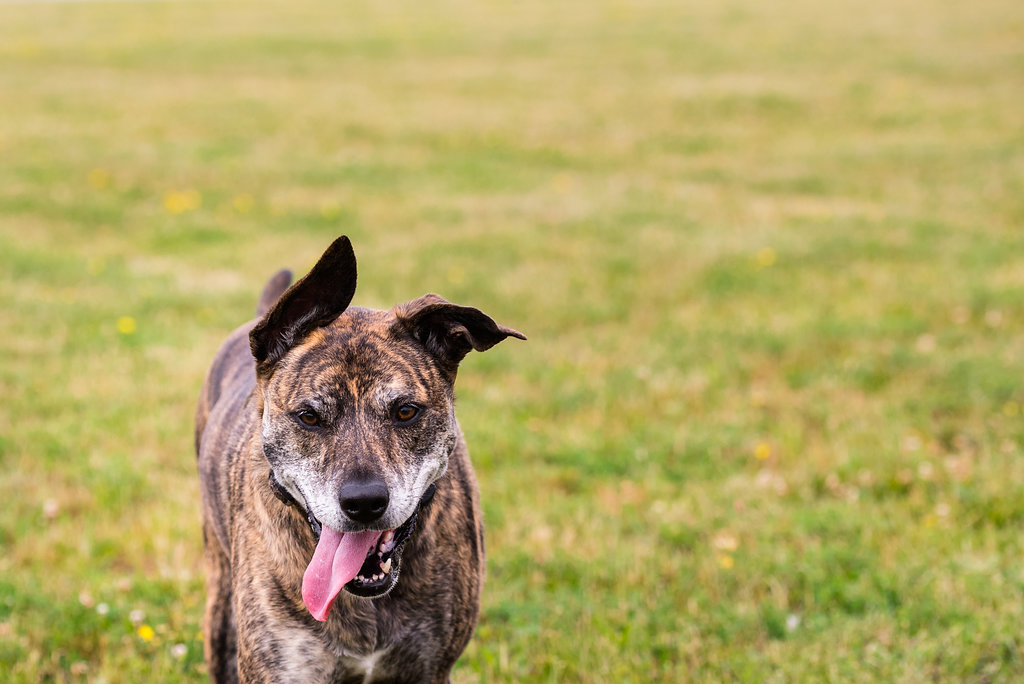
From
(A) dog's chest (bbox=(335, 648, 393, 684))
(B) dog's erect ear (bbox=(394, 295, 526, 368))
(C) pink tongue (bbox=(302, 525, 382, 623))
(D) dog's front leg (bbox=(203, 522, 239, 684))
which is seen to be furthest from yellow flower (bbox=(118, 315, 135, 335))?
(C) pink tongue (bbox=(302, 525, 382, 623))

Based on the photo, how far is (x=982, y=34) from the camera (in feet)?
101

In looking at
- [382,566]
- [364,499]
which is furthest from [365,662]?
[364,499]

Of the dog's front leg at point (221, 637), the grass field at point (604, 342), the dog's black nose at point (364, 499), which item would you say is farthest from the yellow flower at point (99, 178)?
the dog's black nose at point (364, 499)

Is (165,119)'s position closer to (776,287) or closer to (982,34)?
(776,287)

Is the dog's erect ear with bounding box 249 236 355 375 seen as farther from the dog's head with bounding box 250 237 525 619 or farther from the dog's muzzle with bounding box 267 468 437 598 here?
the dog's muzzle with bounding box 267 468 437 598

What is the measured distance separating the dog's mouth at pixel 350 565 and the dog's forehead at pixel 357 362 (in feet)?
1.38

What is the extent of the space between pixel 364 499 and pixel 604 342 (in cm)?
634

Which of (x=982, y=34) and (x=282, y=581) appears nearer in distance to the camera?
(x=282, y=581)

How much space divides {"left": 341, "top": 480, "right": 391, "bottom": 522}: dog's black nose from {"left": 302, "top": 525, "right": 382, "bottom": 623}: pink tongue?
120 mm

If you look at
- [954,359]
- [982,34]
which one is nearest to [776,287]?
[954,359]

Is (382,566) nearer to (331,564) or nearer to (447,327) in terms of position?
(331,564)

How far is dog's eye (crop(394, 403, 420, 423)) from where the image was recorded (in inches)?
131

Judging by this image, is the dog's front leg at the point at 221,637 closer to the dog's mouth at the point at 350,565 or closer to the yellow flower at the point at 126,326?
the dog's mouth at the point at 350,565

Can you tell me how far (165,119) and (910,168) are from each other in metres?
13.9
